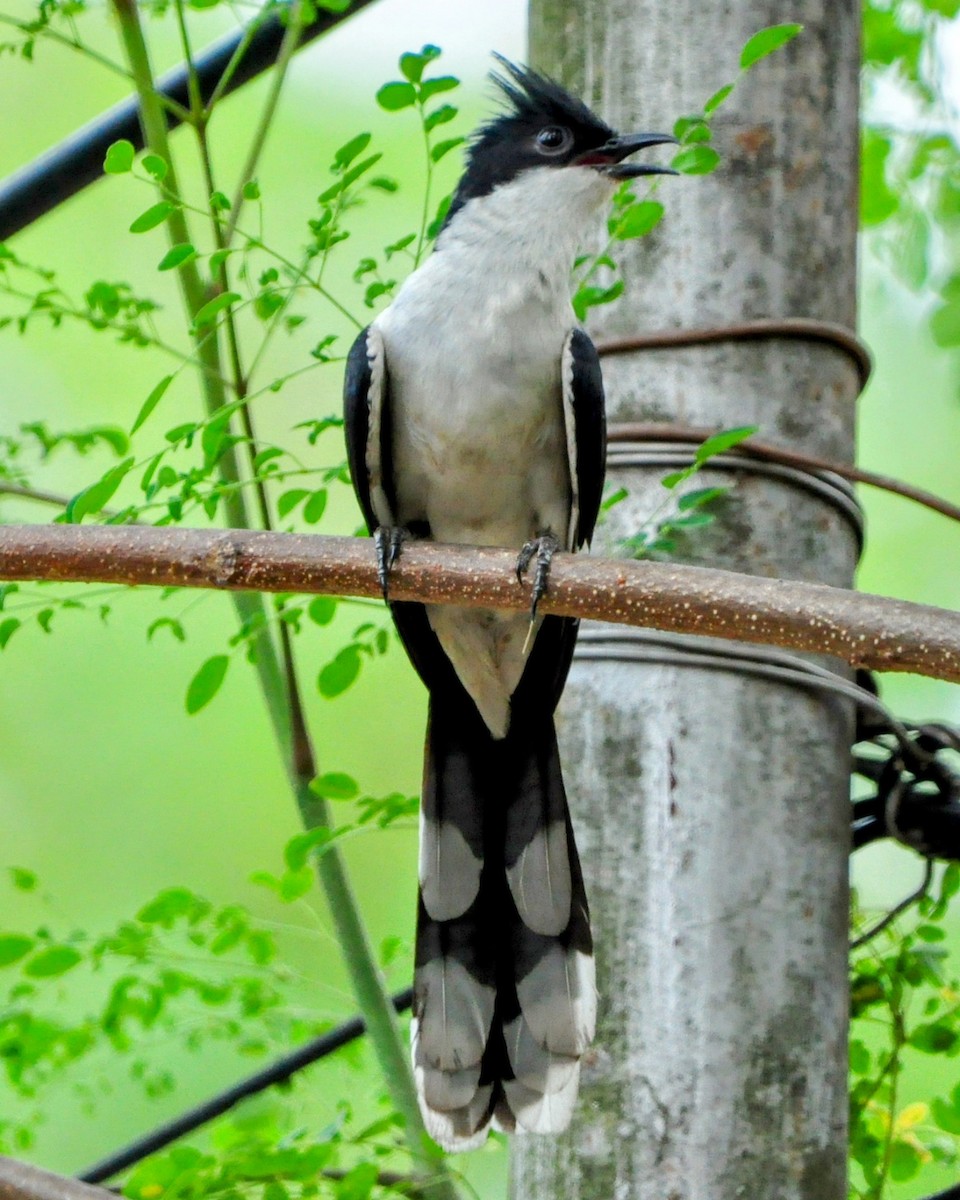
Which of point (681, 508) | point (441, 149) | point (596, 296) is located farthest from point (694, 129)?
point (681, 508)

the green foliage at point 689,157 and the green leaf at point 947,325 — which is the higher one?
the green foliage at point 689,157

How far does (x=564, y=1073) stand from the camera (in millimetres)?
2146

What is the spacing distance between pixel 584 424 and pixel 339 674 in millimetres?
575

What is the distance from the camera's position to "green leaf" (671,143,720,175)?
2.05m

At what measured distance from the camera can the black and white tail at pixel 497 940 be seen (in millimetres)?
2244

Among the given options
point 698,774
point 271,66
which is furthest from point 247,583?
point 271,66

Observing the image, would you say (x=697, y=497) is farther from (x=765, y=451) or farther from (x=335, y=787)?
(x=335, y=787)

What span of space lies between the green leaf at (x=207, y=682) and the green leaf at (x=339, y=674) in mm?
160

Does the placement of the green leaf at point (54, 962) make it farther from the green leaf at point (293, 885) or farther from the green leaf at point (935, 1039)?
the green leaf at point (935, 1039)

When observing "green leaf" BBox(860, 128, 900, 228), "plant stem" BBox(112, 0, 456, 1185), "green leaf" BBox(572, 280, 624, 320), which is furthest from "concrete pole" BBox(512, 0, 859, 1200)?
"green leaf" BBox(860, 128, 900, 228)

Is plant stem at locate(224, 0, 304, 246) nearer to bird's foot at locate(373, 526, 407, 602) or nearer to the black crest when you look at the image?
the black crest

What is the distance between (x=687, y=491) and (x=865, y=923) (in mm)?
969

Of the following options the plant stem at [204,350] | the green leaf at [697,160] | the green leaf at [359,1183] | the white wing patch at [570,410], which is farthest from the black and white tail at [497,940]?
the green leaf at [697,160]

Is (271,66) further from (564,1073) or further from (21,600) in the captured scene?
(564,1073)
